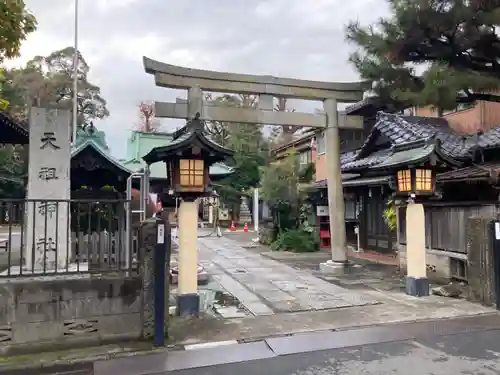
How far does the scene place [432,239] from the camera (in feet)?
37.6

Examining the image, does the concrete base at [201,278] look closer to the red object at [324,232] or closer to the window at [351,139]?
the red object at [324,232]

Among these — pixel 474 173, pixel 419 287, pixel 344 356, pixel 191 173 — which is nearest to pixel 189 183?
pixel 191 173

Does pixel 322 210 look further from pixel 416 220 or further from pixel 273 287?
pixel 416 220

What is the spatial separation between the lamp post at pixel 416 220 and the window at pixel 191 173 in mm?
4758

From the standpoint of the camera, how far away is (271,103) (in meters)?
12.0

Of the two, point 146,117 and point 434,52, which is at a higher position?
point 146,117

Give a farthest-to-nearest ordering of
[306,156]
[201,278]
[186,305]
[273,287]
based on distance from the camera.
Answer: [306,156] < [201,278] < [273,287] < [186,305]

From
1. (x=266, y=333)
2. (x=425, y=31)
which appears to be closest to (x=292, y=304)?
(x=266, y=333)

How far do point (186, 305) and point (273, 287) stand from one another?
3.29 meters

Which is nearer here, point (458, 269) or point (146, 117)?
point (458, 269)

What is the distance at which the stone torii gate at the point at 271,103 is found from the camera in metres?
10.8

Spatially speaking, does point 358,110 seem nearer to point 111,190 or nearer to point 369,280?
point 369,280

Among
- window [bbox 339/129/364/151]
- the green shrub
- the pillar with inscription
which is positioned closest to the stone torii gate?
the pillar with inscription

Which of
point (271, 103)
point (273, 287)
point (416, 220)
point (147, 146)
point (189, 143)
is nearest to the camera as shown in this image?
point (189, 143)
